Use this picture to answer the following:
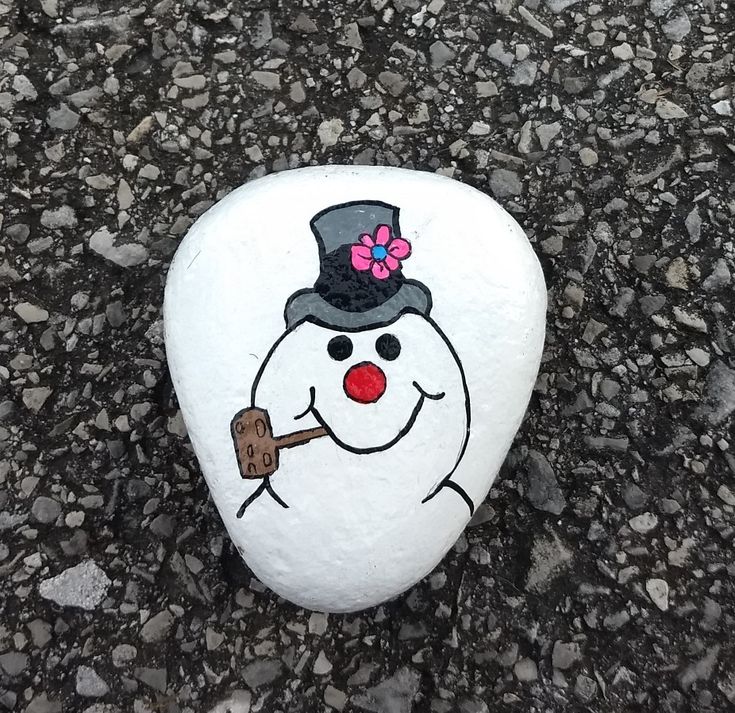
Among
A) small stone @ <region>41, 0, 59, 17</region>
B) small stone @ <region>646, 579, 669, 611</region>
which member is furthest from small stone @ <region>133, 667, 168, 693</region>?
small stone @ <region>41, 0, 59, 17</region>

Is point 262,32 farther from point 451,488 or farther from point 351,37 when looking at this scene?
point 451,488

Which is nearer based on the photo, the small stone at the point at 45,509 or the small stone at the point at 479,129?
the small stone at the point at 45,509

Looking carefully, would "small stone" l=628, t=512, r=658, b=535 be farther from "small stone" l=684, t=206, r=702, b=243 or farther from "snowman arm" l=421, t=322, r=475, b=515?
"small stone" l=684, t=206, r=702, b=243

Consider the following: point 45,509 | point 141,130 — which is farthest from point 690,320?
point 45,509

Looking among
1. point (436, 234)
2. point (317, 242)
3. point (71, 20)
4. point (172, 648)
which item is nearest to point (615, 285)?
point (436, 234)

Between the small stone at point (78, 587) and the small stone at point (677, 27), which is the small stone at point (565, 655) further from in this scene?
the small stone at point (677, 27)

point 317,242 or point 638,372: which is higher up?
point 317,242

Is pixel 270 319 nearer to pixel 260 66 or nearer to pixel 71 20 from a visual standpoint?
pixel 260 66

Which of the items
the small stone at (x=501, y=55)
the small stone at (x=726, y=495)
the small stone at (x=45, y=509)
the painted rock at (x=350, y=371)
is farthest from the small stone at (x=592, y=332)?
the small stone at (x=45, y=509)
